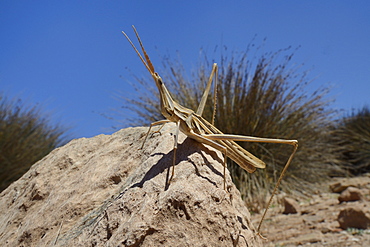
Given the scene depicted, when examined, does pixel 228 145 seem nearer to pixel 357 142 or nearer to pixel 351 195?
pixel 351 195

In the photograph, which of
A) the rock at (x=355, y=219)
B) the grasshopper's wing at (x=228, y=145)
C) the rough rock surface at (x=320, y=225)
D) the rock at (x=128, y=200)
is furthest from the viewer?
the rock at (x=355, y=219)

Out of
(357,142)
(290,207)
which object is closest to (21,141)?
(290,207)

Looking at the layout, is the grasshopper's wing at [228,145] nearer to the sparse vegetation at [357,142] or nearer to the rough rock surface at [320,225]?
the rough rock surface at [320,225]

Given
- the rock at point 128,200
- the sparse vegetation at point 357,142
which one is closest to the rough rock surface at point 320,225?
the rock at point 128,200

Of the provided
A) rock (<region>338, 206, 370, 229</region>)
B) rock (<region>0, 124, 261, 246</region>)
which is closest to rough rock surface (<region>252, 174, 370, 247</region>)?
rock (<region>338, 206, 370, 229</region>)

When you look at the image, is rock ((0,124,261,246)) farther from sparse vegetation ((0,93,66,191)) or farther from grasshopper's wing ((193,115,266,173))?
sparse vegetation ((0,93,66,191))

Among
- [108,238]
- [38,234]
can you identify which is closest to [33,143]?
[38,234]
